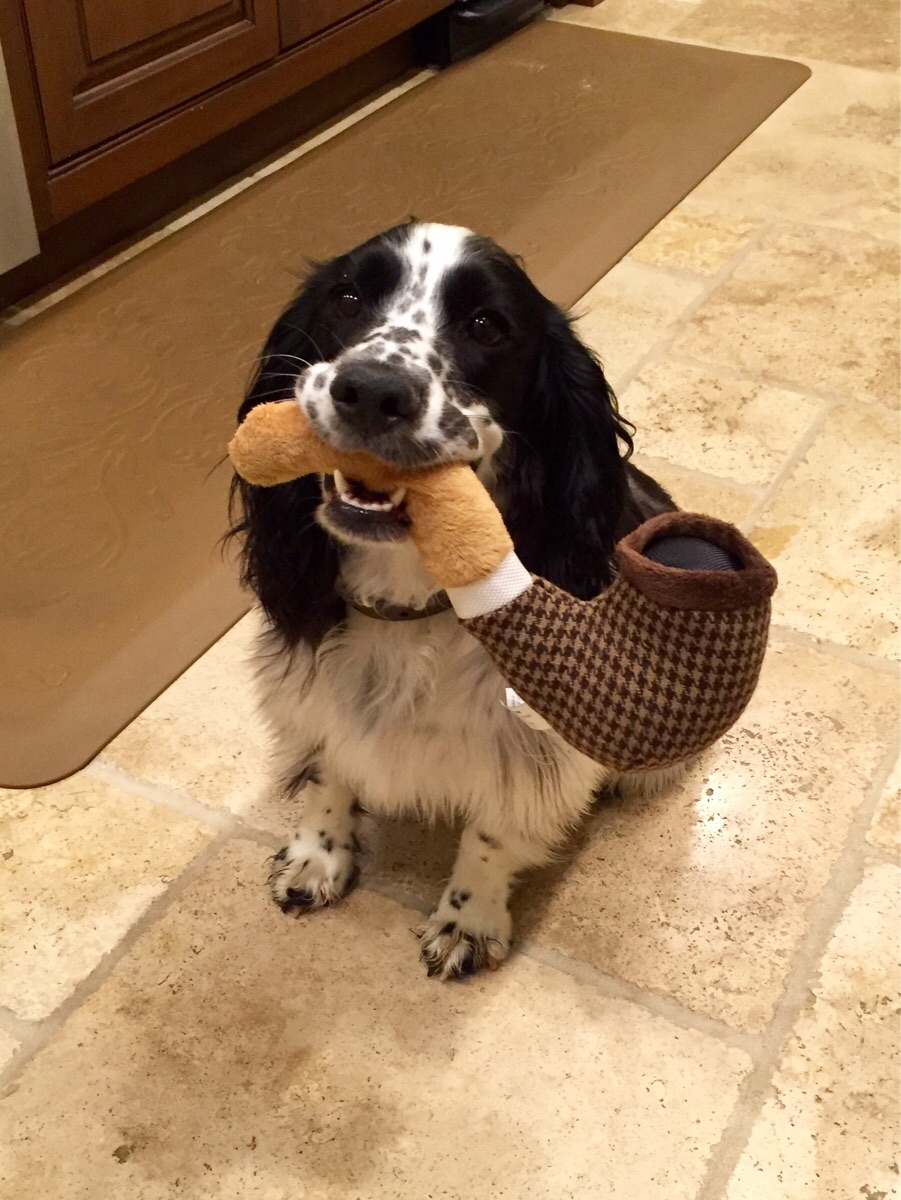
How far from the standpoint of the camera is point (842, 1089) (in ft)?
4.93

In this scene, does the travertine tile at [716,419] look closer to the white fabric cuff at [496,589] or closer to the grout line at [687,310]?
the grout line at [687,310]

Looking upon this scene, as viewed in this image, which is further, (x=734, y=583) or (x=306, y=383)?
(x=306, y=383)

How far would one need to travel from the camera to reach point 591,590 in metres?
1.43

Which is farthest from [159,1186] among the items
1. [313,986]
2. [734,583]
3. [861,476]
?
[861,476]

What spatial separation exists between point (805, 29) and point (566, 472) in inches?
141

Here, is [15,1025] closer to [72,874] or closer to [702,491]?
[72,874]

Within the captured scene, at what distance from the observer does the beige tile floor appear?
4.70ft

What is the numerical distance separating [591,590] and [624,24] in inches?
140

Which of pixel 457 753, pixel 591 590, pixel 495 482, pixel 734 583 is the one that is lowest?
pixel 457 753

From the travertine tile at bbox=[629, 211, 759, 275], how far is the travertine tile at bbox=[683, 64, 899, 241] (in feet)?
0.23

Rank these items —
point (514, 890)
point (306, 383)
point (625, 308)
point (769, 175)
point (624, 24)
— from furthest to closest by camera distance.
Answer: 1. point (624, 24)
2. point (769, 175)
3. point (625, 308)
4. point (514, 890)
5. point (306, 383)

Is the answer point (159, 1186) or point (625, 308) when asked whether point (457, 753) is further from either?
point (625, 308)

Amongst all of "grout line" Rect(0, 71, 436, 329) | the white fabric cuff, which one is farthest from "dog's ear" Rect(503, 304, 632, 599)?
"grout line" Rect(0, 71, 436, 329)

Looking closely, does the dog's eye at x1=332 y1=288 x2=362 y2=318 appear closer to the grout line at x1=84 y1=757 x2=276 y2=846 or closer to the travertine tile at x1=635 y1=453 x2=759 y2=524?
the grout line at x1=84 y1=757 x2=276 y2=846
